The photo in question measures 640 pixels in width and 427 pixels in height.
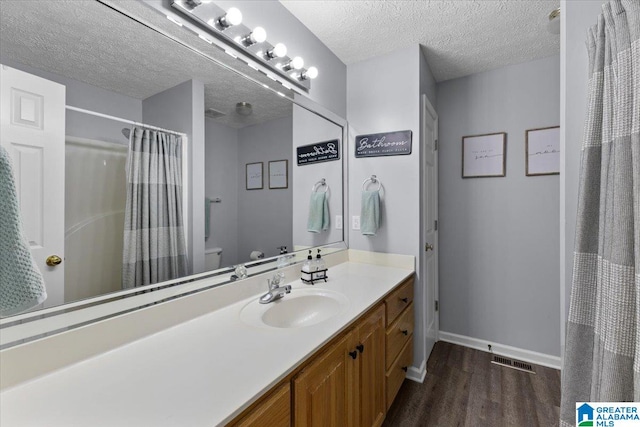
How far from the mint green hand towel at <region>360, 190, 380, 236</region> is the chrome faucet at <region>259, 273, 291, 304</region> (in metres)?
0.84

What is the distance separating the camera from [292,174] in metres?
1.79

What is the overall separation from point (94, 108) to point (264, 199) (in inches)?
32.6

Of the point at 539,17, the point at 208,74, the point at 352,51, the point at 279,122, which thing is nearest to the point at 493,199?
the point at 539,17

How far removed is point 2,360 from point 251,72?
1388mm

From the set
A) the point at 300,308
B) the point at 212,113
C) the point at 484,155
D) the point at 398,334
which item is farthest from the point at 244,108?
the point at 484,155

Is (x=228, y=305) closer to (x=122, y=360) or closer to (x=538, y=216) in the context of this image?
(x=122, y=360)

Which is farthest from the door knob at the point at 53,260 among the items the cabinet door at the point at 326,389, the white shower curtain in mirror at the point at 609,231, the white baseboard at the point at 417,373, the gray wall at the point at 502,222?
the gray wall at the point at 502,222

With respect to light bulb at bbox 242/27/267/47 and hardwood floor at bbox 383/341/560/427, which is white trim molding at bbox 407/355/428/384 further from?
light bulb at bbox 242/27/267/47

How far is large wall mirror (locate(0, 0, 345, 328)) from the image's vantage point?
79 cm

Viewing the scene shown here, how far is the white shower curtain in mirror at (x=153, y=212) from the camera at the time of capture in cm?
99

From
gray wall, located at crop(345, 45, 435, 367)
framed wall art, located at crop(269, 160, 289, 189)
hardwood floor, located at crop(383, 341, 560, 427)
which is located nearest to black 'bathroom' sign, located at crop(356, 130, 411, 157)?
gray wall, located at crop(345, 45, 435, 367)

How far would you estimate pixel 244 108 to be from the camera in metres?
1.44

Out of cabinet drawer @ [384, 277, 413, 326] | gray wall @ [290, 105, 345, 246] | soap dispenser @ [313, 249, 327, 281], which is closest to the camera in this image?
cabinet drawer @ [384, 277, 413, 326]

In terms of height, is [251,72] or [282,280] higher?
[251,72]
